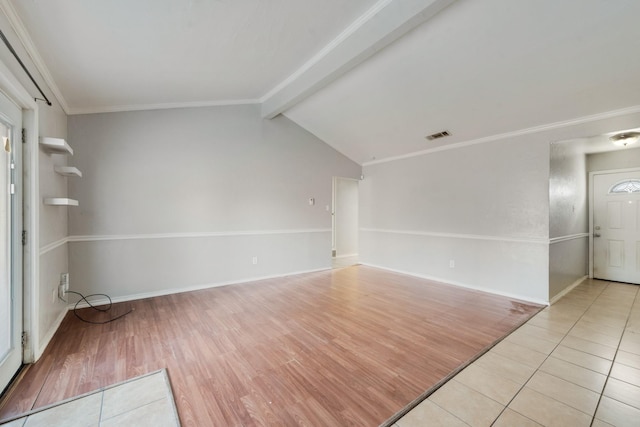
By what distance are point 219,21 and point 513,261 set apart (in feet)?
15.2

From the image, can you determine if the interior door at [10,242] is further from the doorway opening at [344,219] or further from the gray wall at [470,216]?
the doorway opening at [344,219]

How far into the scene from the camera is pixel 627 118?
9.96 ft

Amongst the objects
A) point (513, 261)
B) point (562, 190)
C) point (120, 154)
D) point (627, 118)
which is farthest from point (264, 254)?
point (627, 118)

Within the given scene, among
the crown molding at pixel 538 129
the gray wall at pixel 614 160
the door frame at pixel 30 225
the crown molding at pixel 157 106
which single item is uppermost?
the crown molding at pixel 157 106

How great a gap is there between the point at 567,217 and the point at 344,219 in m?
4.57

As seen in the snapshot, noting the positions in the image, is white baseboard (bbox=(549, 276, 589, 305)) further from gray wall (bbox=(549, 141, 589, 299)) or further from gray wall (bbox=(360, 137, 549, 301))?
gray wall (bbox=(360, 137, 549, 301))

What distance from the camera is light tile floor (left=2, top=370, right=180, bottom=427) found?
1.59m

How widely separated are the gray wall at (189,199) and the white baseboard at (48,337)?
0.49 metres

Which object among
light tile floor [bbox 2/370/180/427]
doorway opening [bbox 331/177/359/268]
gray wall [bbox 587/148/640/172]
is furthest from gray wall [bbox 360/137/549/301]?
light tile floor [bbox 2/370/180/427]

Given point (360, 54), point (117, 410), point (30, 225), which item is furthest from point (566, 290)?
point (30, 225)

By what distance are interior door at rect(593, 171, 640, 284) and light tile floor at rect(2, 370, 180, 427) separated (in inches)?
270

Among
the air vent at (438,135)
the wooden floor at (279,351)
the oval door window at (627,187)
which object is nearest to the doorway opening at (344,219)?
the air vent at (438,135)

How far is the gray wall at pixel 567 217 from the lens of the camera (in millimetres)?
3680

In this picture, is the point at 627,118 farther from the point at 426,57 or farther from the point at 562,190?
the point at 426,57
